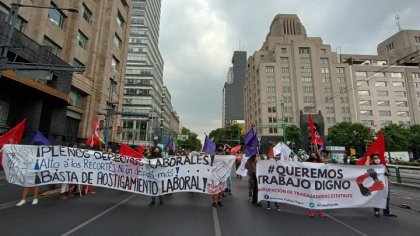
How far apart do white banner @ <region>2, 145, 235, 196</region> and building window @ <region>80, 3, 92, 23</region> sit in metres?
28.0

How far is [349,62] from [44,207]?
349 ft

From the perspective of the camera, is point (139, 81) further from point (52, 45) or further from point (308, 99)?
A: point (308, 99)

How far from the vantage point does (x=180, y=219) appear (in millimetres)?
6484

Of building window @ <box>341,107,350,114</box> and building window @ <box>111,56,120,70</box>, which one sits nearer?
building window @ <box>111,56,120,70</box>

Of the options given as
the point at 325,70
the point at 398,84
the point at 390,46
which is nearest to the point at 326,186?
the point at 325,70

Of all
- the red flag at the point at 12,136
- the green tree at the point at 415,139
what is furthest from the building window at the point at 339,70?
the red flag at the point at 12,136

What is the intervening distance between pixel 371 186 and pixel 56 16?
102ft

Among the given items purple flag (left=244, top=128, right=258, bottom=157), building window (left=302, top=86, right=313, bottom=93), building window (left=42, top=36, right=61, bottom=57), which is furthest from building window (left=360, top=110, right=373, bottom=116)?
purple flag (left=244, top=128, right=258, bottom=157)

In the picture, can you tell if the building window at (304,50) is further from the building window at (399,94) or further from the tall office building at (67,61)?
the tall office building at (67,61)

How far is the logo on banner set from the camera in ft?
25.6

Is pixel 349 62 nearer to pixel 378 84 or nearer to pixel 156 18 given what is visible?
pixel 378 84

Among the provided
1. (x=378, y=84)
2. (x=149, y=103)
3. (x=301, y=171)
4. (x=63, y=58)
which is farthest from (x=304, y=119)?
(x=301, y=171)

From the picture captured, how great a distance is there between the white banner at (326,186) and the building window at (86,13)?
32.1 metres

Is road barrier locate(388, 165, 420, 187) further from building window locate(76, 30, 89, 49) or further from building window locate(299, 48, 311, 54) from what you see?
building window locate(299, 48, 311, 54)
